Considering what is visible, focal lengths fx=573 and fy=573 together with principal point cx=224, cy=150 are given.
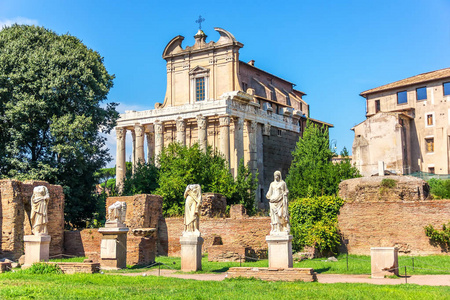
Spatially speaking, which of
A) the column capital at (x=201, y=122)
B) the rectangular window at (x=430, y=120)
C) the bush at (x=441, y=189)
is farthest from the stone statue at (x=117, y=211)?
the rectangular window at (x=430, y=120)

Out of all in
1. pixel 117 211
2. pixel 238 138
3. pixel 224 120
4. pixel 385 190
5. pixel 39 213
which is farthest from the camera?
pixel 238 138

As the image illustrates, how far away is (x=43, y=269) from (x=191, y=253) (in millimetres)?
4659

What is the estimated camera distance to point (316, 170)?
35.4 metres

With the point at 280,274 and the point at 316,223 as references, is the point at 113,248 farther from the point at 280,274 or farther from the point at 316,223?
the point at 316,223

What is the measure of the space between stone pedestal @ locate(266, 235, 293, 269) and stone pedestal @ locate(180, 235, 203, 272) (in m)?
2.45

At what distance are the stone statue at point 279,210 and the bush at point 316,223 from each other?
5.96 meters

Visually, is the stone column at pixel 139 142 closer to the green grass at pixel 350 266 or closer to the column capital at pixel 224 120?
the column capital at pixel 224 120

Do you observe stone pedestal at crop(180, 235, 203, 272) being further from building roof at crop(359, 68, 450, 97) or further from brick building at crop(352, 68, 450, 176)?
building roof at crop(359, 68, 450, 97)

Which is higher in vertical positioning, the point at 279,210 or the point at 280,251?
the point at 279,210

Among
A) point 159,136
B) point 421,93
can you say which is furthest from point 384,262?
point 421,93

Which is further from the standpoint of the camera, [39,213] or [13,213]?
[13,213]

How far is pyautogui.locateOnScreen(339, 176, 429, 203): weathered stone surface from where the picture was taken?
84.3 feet

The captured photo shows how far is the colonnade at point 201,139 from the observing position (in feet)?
146

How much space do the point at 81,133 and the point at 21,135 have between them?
3.03 meters
